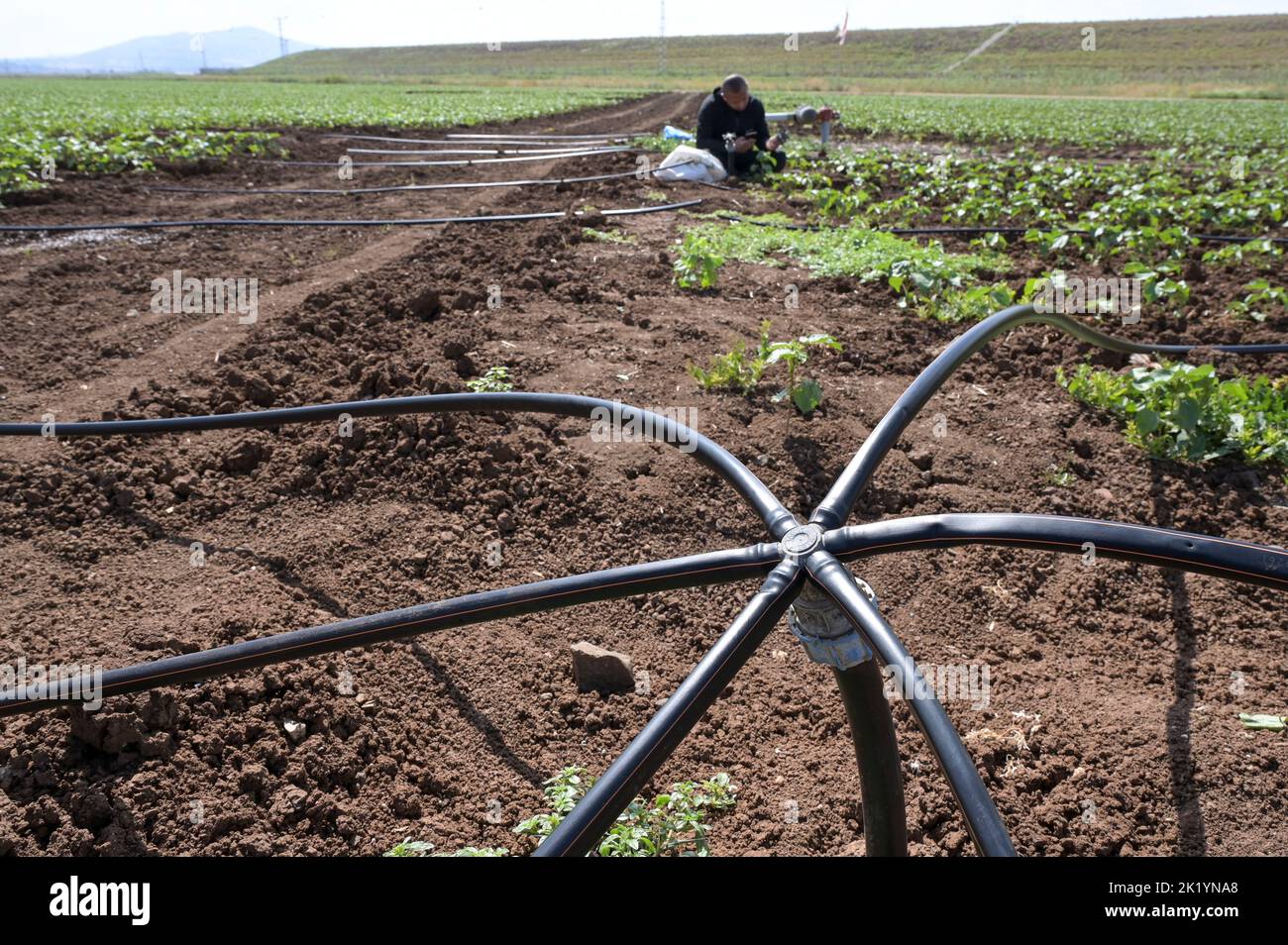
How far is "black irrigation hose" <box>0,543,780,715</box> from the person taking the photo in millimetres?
1387

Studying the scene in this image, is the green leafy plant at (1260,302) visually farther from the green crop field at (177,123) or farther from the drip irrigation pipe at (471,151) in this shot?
the green crop field at (177,123)

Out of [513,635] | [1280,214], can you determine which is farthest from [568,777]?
[1280,214]

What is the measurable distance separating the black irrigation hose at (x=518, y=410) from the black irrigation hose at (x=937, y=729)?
0.27 m

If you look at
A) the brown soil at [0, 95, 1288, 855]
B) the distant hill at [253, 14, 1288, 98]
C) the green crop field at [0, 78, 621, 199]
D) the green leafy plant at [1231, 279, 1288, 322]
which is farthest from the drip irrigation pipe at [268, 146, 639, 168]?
the distant hill at [253, 14, 1288, 98]

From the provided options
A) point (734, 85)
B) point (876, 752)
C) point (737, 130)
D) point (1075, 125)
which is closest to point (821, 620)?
point (876, 752)

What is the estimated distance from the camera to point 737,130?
10500mm

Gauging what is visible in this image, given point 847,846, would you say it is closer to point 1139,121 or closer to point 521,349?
point 521,349

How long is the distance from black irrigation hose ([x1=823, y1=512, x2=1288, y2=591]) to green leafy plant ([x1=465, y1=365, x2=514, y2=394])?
8.28ft

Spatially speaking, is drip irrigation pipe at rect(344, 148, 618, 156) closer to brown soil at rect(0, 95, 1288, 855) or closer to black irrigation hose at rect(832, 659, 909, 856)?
brown soil at rect(0, 95, 1288, 855)

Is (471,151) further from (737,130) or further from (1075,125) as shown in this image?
(1075,125)

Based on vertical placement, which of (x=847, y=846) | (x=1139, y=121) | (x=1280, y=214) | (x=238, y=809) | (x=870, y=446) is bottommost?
(x=847, y=846)

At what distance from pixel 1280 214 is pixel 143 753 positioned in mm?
9455

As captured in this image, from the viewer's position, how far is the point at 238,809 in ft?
6.39

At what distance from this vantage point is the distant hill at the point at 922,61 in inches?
1857
